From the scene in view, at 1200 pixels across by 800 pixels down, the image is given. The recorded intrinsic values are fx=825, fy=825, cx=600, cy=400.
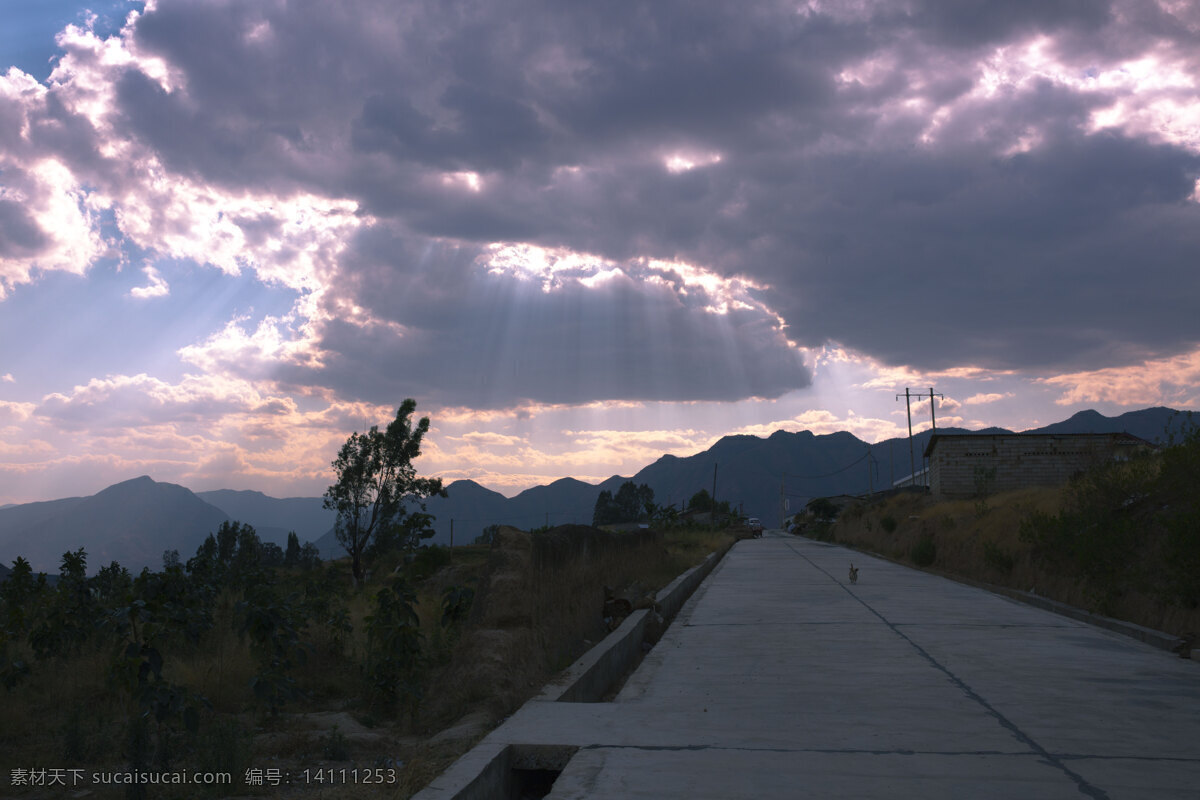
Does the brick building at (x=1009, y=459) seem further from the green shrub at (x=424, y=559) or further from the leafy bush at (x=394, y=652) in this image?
the leafy bush at (x=394, y=652)

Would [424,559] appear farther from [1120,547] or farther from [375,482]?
[375,482]

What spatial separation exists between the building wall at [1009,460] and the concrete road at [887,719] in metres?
40.0

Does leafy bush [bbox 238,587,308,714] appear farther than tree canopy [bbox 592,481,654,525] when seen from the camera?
No

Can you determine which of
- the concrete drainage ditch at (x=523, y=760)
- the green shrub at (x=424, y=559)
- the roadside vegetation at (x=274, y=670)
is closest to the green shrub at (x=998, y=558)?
the roadside vegetation at (x=274, y=670)

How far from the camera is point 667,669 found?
29.3 ft

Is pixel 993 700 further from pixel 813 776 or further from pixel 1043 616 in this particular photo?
pixel 1043 616

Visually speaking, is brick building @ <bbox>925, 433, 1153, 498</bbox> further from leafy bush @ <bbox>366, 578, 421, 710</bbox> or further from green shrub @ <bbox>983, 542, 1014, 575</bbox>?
leafy bush @ <bbox>366, 578, 421, 710</bbox>

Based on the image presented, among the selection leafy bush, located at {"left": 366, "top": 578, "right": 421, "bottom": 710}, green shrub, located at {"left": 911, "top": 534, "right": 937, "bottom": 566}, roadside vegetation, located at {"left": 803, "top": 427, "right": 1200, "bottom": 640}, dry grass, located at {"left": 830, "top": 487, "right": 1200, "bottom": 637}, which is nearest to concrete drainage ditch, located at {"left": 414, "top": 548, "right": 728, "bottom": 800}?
leafy bush, located at {"left": 366, "top": 578, "right": 421, "bottom": 710}

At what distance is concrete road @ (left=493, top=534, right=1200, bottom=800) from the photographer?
15.9 feet

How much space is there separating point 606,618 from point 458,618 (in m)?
3.29

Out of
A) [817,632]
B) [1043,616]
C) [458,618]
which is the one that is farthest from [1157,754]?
[1043,616]

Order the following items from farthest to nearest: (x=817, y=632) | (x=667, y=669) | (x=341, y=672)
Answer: (x=817, y=632) → (x=341, y=672) → (x=667, y=669)

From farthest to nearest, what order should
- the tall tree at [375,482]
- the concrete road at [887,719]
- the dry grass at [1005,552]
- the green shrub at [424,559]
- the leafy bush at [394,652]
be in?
the tall tree at [375,482] < the dry grass at [1005,552] < the green shrub at [424,559] < the leafy bush at [394,652] < the concrete road at [887,719]

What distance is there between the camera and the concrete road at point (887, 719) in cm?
486
